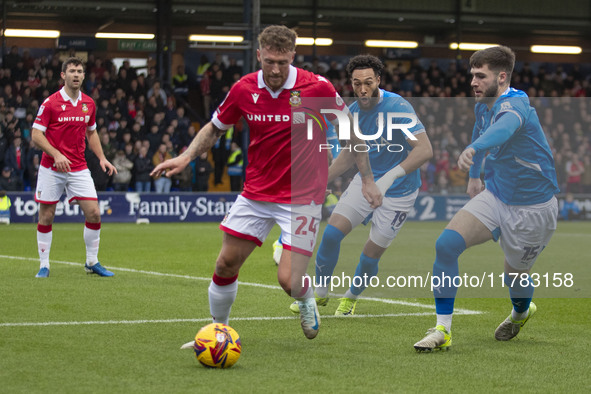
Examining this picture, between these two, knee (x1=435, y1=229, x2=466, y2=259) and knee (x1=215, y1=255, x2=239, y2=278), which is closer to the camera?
knee (x1=215, y1=255, x2=239, y2=278)

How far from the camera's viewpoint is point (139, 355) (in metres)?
6.01

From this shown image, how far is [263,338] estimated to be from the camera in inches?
268

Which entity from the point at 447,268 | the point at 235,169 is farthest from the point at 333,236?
the point at 235,169

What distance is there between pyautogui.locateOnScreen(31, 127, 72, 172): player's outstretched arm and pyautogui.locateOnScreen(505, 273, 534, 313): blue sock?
5.39 meters

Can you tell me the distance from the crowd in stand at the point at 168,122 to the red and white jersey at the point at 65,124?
27.3ft

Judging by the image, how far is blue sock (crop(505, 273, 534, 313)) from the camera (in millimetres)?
6898

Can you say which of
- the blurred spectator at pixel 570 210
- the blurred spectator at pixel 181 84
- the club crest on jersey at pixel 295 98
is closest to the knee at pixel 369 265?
the club crest on jersey at pixel 295 98

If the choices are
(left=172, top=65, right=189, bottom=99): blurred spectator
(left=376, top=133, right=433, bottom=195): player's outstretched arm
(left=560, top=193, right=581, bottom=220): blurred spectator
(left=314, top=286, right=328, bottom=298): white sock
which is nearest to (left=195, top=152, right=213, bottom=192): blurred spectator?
(left=172, top=65, right=189, bottom=99): blurred spectator

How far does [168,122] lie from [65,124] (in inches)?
601

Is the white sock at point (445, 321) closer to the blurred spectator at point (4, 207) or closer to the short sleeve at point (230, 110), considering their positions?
the short sleeve at point (230, 110)

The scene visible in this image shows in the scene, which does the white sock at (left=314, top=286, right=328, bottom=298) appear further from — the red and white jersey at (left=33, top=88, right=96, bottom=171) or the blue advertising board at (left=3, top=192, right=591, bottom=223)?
the blue advertising board at (left=3, top=192, right=591, bottom=223)

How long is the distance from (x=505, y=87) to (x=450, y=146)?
12.1m

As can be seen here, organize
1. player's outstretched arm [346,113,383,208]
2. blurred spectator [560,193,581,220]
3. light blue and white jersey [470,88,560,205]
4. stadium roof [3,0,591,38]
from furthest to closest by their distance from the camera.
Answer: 1. stadium roof [3,0,591,38]
2. blurred spectator [560,193,581,220]
3. player's outstretched arm [346,113,383,208]
4. light blue and white jersey [470,88,560,205]

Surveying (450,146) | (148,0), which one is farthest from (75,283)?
(148,0)
